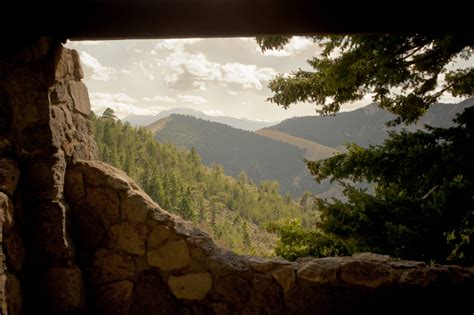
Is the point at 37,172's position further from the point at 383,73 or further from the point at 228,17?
the point at 383,73

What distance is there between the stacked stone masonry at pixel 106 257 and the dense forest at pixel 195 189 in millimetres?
48217

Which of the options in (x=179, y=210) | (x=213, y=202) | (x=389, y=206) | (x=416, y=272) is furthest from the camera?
(x=213, y=202)

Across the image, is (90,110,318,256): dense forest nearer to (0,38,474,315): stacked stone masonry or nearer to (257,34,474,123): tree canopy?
(257,34,474,123): tree canopy

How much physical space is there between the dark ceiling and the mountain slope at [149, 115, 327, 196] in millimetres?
167046

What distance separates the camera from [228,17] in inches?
84.0

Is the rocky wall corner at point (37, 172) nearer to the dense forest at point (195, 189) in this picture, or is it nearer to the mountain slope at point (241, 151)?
the dense forest at point (195, 189)

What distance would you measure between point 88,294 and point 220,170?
90981mm

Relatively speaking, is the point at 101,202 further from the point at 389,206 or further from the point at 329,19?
the point at 389,206

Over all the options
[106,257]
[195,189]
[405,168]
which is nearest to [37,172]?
[106,257]

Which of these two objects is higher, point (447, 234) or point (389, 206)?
point (389, 206)

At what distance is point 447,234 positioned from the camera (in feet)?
10.6

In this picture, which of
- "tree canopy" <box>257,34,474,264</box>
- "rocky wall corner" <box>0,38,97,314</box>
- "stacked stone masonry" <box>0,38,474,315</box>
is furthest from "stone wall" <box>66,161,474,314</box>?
"tree canopy" <box>257,34,474,264</box>

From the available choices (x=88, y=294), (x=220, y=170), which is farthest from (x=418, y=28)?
(x=220, y=170)

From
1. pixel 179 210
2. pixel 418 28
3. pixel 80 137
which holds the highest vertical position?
pixel 418 28
